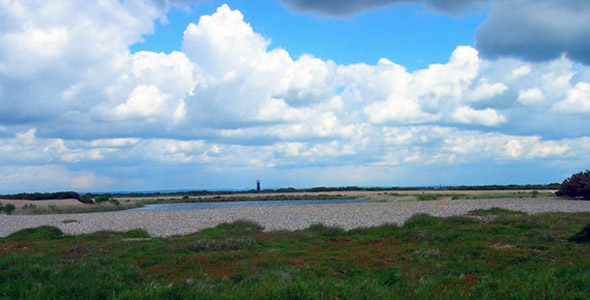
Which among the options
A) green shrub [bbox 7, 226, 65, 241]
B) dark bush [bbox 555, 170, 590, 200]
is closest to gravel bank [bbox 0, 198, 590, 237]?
green shrub [bbox 7, 226, 65, 241]

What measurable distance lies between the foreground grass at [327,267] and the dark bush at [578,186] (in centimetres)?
3109

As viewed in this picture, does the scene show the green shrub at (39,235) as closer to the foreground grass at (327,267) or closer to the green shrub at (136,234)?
the green shrub at (136,234)

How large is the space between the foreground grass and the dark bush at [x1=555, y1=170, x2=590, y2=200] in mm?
31092

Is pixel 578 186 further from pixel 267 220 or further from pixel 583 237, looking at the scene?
pixel 583 237

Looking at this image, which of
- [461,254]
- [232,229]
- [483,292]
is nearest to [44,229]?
[232,229]

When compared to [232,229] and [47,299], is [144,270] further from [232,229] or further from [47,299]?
[232,229]

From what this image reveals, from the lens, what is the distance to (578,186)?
49469 mm

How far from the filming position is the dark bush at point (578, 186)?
1917 inches

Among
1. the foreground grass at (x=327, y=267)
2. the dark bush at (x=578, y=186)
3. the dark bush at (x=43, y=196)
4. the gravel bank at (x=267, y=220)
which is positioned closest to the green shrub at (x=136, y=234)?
the gravel bank at (x=267, y=220)

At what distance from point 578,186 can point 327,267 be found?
47.5m

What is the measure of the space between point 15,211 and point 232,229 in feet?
138

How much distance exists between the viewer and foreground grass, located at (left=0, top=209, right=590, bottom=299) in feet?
29.5

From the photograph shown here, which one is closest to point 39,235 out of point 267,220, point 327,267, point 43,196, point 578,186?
point 267,220

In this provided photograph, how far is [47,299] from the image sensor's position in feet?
27.8
